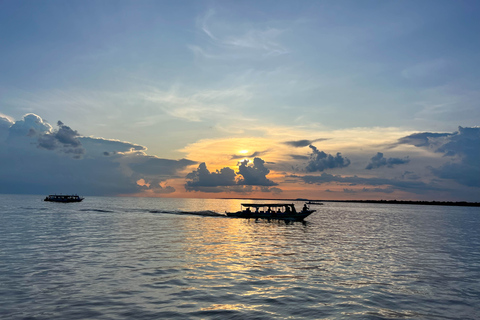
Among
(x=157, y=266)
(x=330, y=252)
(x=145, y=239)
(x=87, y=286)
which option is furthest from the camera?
(x=145, y=239)

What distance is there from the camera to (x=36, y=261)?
83.0 ft

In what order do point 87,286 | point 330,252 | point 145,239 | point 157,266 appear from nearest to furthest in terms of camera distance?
point 87,286, point 157,266, point 330,252, point 145,239

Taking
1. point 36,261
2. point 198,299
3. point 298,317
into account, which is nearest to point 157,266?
point 198,299

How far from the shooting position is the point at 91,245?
34156mm

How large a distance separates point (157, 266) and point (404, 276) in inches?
734

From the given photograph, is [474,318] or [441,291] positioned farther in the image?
[441,291]

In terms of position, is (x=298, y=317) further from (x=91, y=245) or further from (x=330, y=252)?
(x=91, y=245)

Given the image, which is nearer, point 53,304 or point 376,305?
point 53,304

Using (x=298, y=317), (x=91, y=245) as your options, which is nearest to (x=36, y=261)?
(x=91, y=245)

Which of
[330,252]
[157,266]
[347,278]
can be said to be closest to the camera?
[347,278]

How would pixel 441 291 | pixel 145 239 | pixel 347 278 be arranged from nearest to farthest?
pixel 441 291, pixel 347 278, pixel 145 239

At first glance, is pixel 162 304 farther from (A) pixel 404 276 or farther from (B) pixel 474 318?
(A) pixel 404 276

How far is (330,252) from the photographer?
3294 cm

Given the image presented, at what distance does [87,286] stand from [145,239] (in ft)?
71.2
